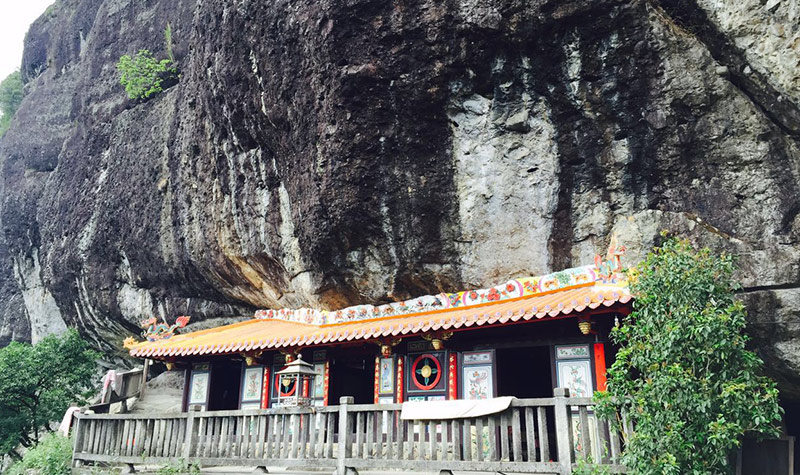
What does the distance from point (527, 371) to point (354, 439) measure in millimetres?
5836

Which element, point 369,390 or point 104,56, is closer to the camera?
point 369,390

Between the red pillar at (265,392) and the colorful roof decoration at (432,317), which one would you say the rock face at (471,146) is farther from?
the red pillar at (265,392)

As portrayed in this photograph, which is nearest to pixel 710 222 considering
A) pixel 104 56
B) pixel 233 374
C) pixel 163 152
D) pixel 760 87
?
pixel 760 87

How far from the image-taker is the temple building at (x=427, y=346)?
30.8ft

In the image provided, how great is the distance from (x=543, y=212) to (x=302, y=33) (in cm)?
561

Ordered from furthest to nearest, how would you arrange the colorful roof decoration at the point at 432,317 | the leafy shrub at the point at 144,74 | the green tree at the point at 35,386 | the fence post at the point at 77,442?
the leafy shrub at the point at 144,74 < the green tree at the point at 35,386 < the fence post at the point at 77,442 < the colorful roof decoration at the point at 432,317

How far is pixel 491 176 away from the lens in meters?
11.2

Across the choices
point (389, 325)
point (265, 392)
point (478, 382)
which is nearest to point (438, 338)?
point (389, 325)

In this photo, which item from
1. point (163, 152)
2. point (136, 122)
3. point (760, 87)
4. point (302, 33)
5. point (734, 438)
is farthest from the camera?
point (136, 122)

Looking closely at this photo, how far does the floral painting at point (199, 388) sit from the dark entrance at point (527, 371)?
6.46 meters

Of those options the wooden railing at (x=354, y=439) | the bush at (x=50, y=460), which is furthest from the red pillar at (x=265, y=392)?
the bush at (x=50, y=460)

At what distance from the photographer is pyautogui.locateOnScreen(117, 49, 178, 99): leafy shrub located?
62.0 feet

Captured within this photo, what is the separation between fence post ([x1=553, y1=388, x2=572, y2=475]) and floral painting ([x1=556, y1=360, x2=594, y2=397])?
215 centimetres

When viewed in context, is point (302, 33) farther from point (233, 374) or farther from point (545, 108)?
point (233, 374)
